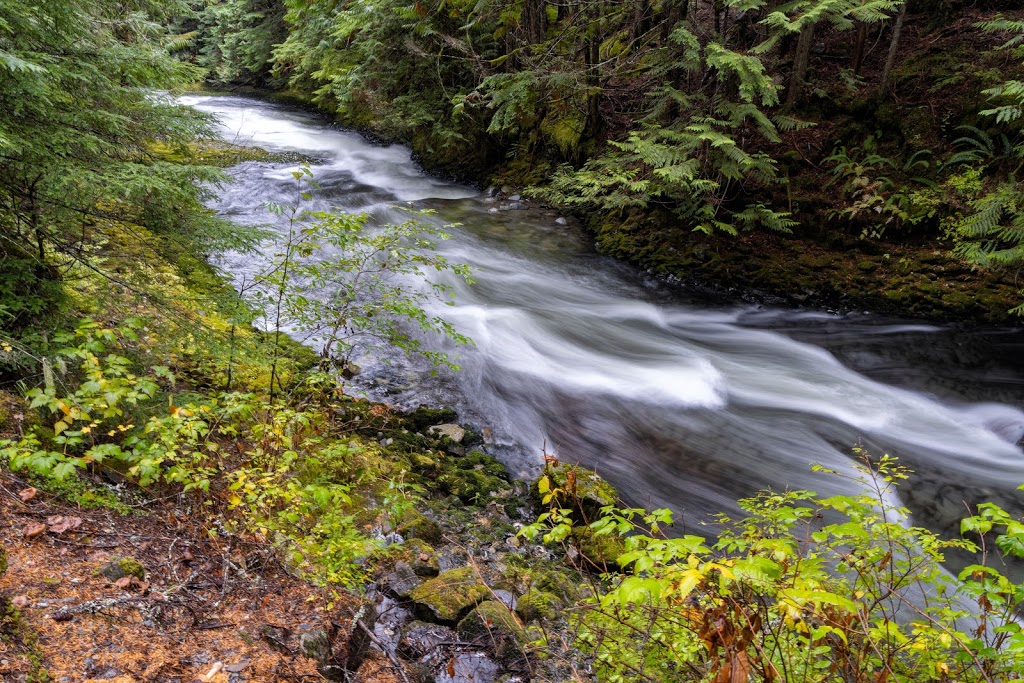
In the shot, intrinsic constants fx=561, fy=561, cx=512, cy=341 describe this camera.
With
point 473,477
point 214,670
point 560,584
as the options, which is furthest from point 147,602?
point 473,477

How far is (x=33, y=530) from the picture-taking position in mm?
2973

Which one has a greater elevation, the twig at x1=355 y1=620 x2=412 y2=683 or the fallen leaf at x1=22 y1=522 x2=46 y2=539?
the fallen leaf at x1=22 y1=522 x2=46 y2=539

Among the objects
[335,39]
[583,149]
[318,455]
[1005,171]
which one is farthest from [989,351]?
[335,39]

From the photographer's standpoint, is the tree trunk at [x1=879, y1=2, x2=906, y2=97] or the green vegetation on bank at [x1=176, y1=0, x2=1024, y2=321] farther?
the tree trunk at [x1=879, y1=2, x2=906, y2=97]

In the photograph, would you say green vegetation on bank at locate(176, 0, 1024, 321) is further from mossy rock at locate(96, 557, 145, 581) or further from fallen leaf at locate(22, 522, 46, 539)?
fallen leaf at locate(22, 522, 46, 539)

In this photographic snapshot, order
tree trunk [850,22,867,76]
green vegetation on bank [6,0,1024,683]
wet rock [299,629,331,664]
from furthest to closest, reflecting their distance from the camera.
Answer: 1. tree trunk [850,22,867,76]
2. wet rock [299,629,331,664]
3. green vegetation on bank [6,0,1024,683]

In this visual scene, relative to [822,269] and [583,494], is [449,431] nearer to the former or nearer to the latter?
[583,494]

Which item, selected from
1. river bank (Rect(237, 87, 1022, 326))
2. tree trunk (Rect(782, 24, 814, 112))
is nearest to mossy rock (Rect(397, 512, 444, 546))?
river bank (Rect(237, 87, 1022, 326))

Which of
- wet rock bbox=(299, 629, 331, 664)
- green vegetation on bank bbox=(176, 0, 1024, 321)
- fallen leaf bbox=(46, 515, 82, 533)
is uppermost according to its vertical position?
green vegetation on bank bbox=(176, 0, 1024, 321)

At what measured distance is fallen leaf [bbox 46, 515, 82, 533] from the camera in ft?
10.1

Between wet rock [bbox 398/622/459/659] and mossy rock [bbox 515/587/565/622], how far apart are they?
574 mm

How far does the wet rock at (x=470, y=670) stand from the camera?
3273 mm

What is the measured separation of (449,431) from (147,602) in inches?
143

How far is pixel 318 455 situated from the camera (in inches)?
174
